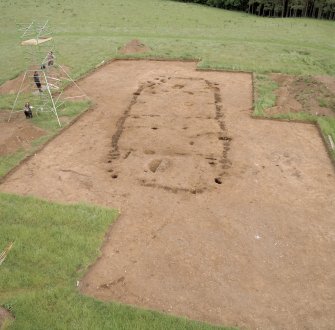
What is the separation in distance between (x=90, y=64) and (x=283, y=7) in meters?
24.8

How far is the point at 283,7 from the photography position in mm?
36219

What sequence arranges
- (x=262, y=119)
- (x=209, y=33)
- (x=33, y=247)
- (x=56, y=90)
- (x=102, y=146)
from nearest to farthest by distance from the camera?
(x=33, y=247) → (x=102, y=146) → (x=262, y=119) → (x=56, y=90) → (x=209, y=33)

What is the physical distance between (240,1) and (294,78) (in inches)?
1015

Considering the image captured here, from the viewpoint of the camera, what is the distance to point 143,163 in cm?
1093

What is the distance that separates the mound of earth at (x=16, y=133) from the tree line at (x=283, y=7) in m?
29.3

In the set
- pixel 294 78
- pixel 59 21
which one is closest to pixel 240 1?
pixel 59 21

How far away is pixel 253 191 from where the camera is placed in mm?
9695

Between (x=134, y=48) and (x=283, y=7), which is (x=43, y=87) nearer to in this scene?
(x=134, y=48)

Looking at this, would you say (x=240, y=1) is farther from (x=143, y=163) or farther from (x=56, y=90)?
(x=143, y=163)

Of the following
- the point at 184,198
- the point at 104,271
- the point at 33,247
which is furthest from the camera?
the point at 184,198

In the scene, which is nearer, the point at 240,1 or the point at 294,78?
the point at 294,78

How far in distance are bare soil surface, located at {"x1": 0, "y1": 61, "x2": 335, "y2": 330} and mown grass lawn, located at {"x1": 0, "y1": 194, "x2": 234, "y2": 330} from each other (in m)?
0.28

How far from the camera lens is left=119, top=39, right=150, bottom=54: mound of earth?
20466 millimetres

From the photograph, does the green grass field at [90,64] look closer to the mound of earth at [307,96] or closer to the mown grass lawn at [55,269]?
the mown grass lawn at [55,269]
